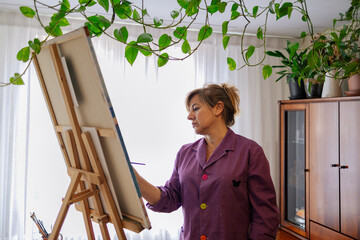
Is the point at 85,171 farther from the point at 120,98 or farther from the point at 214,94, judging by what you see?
the point at 120,98

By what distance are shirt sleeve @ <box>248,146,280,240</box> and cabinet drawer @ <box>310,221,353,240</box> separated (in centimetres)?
186

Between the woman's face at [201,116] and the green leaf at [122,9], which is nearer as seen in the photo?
the green leaf at [122,9]

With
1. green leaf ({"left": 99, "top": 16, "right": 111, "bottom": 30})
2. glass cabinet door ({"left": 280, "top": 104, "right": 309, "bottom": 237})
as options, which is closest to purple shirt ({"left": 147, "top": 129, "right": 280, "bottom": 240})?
green leaf ({"left": 99, "top": 16, "right": 111, "bottom": 30})

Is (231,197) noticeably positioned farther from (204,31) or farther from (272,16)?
(272,16)

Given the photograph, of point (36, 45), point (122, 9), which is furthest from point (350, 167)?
point (36, 45)

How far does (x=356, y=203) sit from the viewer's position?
2770 millimetres

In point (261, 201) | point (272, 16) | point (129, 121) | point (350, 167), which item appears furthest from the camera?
point (129, 121)

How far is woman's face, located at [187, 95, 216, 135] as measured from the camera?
1674 millimetres

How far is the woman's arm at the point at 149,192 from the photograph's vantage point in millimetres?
1560

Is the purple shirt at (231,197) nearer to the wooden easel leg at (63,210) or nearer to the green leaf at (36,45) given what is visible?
the wooden easel leg at (63,210)

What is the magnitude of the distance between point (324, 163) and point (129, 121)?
2.10 meters

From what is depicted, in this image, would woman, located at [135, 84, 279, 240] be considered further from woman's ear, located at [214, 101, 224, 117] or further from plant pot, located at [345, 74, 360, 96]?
plant pot, located at [345, 74, 360, 96]

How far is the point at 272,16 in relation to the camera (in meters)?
3.23

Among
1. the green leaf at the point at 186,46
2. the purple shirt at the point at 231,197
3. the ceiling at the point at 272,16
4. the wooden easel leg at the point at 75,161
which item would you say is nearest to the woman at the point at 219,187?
the purple shirt at the point at 231,197
